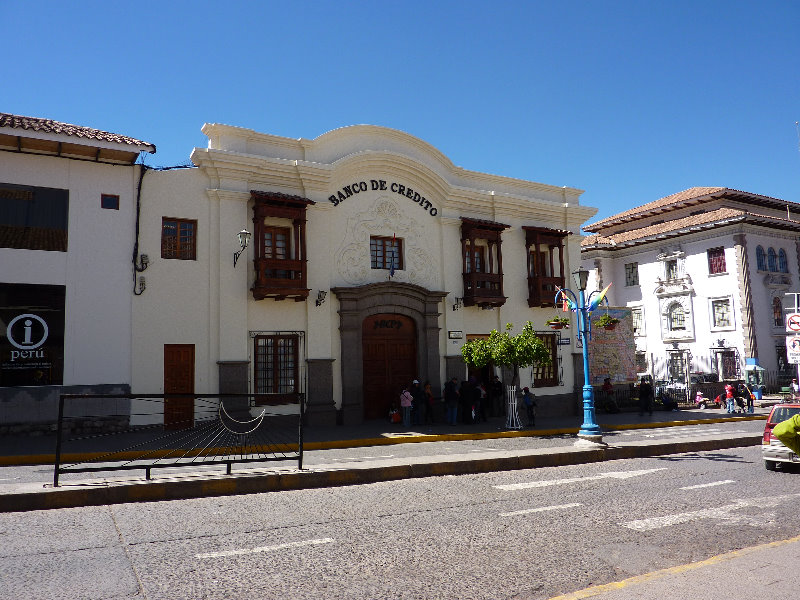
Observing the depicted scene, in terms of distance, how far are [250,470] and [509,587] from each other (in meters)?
6.53

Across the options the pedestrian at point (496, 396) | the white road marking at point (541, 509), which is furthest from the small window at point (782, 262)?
the white road marking at point (541, 509)

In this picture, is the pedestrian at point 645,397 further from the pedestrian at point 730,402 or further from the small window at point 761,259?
the small window at point 761,259

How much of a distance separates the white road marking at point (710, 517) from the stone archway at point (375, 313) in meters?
12.4

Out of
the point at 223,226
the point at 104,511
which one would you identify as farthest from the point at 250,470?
the point at 223,226

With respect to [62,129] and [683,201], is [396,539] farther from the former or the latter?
[683,201]

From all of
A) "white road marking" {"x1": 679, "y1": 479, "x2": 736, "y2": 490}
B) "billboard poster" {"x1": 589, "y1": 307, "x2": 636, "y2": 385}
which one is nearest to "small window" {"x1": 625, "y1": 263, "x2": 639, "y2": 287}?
"billboard poster" {"x1": 589, "y1": 307, "x2": 636, "y2": 385}

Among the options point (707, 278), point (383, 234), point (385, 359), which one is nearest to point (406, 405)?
point (385, 359)

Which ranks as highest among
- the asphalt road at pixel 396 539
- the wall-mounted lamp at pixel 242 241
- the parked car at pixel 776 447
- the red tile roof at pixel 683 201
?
the red tile roof at pixel 683 201

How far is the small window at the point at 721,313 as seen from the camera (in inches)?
1384

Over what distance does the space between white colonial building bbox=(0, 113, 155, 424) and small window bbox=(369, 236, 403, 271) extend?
7664 millimetres

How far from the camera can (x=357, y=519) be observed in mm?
7648

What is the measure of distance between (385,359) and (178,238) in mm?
7739

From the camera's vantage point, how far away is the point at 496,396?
878 inches

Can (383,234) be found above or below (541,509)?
above
